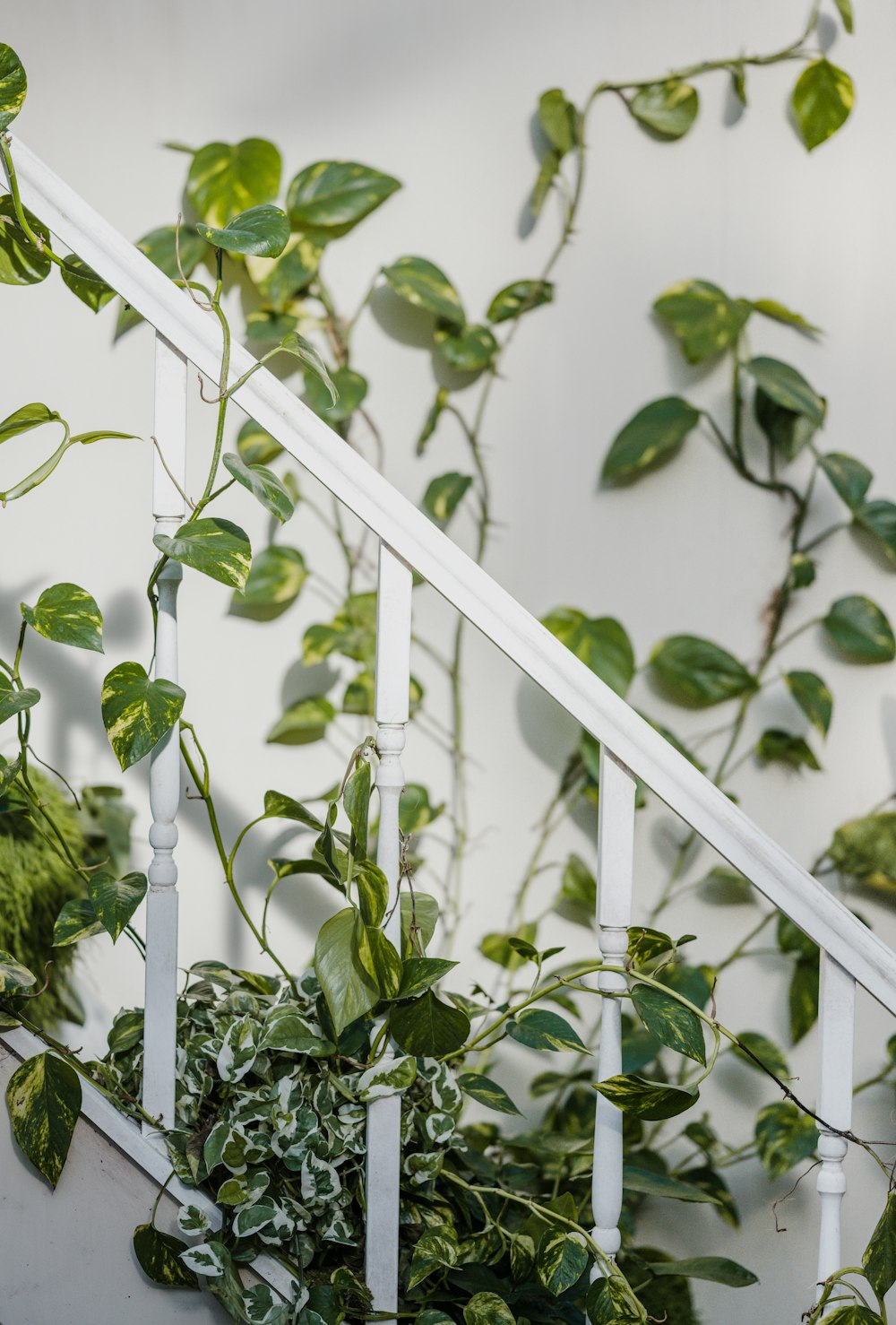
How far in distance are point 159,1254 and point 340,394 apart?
36.0 inches

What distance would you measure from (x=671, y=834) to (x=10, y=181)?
1.02 meters

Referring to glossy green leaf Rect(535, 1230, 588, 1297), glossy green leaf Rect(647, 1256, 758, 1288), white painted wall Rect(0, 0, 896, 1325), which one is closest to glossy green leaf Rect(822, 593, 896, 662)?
white painted wall Rect(0, 0, 896, 1325)

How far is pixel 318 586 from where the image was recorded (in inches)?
53.6

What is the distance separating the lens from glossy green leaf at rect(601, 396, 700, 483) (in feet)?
4.33

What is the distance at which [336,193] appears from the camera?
1.28 metres

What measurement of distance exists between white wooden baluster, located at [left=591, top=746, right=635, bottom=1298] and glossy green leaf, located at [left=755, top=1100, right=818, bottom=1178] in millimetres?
566

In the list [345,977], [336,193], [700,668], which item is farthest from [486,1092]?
[336,193]

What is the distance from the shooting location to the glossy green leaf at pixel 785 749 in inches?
53.4

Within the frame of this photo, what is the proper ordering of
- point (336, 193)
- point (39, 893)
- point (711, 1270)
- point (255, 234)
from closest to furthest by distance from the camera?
1. point (255, 234)
2. point (711, 1270)
3. point (39, 893)
4. point (336, 193)

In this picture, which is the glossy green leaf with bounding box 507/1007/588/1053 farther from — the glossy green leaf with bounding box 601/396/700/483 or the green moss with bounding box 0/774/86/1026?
the glossy green leaf with bounding box 601/396/700/483

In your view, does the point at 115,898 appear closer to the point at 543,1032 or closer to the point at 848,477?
the point at 543,1032

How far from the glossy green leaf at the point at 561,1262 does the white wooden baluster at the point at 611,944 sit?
2 centimetres

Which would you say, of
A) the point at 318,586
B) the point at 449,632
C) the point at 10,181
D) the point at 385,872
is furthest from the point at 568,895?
the point at 10,181

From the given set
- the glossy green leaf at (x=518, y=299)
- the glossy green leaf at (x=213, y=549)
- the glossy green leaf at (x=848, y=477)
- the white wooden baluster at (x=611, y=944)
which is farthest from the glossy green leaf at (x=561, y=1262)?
the glossy green leaf at (x=518, y=299)
